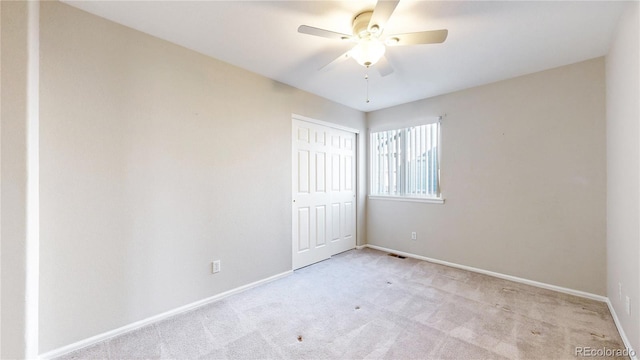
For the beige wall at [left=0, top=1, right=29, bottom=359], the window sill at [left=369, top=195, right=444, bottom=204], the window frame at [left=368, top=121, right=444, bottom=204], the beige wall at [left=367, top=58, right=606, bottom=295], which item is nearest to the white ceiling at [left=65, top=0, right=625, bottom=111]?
the beige wall at [left=367, top=58, right=606, bottom=295]

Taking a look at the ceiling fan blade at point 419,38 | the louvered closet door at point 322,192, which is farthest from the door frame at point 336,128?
the ceiling fan blade at point 419,38

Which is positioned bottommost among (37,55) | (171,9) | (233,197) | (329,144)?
(233,197)

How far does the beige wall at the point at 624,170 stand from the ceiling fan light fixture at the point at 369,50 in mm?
1522

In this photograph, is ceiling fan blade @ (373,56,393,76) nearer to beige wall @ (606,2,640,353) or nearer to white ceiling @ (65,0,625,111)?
white ceiling @ (65,0,625,111)

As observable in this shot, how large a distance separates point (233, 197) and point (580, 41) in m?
3.51

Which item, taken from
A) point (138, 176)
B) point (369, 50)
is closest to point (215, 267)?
point (138, 176)

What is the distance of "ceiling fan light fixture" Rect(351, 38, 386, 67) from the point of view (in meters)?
1.83

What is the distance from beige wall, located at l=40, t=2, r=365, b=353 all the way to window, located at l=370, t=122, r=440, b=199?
2.16 meters

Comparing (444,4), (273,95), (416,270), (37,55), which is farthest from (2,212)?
(416,270)

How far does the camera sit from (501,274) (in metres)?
3.06

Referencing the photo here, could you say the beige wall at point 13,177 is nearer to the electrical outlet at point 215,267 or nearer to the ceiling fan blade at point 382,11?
the electrical outlet at point 215,267

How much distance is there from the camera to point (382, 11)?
149 cm

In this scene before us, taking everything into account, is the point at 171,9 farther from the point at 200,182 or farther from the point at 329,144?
the point at 329,144

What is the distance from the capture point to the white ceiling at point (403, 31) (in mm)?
1760
